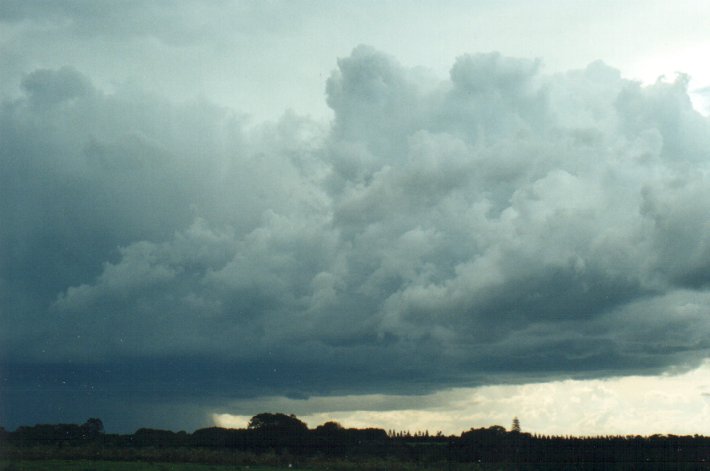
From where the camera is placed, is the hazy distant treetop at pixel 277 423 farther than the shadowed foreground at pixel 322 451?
Yes

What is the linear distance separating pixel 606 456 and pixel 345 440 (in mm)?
49020

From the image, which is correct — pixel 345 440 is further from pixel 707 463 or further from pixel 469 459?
pixel 707 463

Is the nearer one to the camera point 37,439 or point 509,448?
point 37,439

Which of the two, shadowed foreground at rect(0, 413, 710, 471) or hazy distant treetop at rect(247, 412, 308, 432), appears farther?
hazy distant treetop at rect(247, 412, 308, 432)

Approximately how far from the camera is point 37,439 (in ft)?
453

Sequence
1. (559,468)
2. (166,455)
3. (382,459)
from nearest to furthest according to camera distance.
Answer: (166,455), (382,459), (559,468)

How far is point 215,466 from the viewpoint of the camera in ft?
345

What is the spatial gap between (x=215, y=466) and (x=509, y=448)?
2465 inches

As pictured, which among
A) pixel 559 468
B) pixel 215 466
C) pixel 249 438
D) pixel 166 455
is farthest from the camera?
pixel 249 438

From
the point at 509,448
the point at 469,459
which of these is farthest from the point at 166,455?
the point at 509,448

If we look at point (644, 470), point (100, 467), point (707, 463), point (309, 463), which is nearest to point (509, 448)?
point (644, 470)

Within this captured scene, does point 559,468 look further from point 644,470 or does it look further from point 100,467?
point 100,467

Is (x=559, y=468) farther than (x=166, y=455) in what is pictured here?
Yes

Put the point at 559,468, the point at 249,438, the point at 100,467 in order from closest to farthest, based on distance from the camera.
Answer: the point at 100,467
the point at 559,468
the point at 249,438
